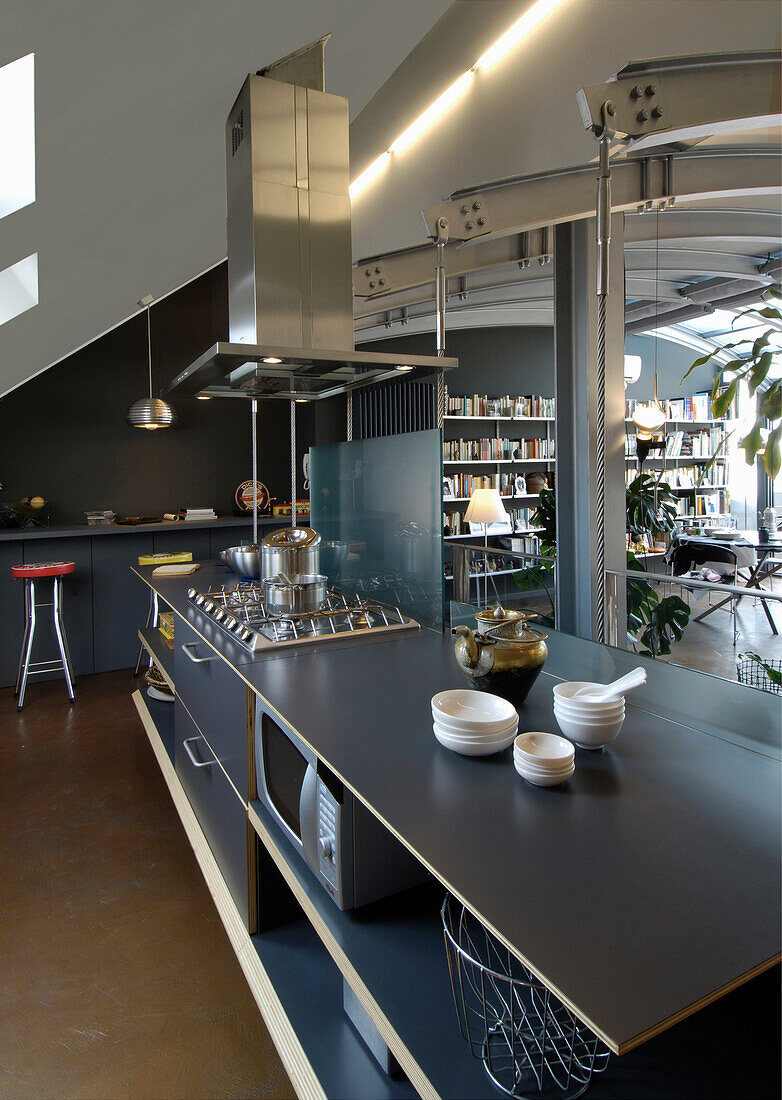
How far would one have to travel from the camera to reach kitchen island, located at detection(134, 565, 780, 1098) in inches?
33.2

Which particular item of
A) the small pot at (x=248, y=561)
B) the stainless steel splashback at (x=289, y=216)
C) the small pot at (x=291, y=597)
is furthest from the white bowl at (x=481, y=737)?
the small pot at (x=248, y=561)

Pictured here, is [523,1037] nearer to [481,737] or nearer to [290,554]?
[481,737]

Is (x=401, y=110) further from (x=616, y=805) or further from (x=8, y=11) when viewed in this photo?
(x=616, y=805)

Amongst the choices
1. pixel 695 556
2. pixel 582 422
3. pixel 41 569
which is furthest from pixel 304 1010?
pixel 695 556

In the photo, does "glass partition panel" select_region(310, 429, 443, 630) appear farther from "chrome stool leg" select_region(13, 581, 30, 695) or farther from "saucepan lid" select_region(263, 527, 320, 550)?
"chrome stool leg" select_region(13, 581, 30, 695)

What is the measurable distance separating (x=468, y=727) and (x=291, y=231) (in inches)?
86.4

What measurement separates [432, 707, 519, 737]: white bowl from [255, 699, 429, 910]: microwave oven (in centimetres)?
25

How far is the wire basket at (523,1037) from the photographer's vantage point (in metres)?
1.07

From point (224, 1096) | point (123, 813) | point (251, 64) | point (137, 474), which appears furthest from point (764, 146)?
point (137, 474)

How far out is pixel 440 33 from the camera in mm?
2260

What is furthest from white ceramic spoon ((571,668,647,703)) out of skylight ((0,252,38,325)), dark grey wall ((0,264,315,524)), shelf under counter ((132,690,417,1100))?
dark grey wall ((0,264,315,524))

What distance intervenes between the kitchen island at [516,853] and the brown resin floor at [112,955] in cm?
23

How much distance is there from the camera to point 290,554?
2715mm

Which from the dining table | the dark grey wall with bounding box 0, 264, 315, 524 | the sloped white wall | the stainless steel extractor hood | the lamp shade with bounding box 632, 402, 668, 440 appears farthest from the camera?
the dining table
